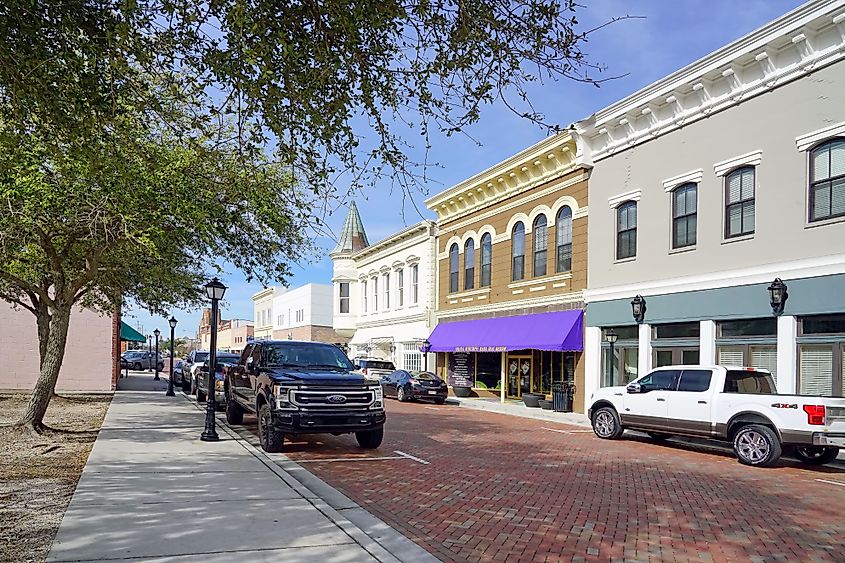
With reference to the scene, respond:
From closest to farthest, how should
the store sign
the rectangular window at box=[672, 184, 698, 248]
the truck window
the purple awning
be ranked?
the truck window → the rectangular window at box=[672, 184, 698, 248] → the purple awning → the store sign

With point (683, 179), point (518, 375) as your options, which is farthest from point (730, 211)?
point (518, 375)

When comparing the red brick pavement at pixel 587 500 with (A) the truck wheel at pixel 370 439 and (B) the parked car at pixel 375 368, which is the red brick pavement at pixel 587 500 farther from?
(B) the parked car at pixel 375 368

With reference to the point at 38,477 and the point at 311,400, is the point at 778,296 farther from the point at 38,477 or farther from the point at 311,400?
the point at 38,477

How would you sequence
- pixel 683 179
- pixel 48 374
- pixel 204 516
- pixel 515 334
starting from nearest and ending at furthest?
pixel 204 516
pixel 48 374
pixel 683 179
pixel 515 334

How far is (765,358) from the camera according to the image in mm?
17438

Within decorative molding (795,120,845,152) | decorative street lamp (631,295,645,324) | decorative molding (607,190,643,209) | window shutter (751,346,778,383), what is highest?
decorative molding (795,120,845,152)

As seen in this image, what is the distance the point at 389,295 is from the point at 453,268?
27.3 ft

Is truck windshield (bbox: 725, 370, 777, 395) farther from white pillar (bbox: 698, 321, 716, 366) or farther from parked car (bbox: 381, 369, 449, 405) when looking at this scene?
parked car (bbox: 381, 369, 449, 405)

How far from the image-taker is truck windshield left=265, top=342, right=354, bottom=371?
14.6 metres

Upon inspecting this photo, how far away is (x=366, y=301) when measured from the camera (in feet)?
148

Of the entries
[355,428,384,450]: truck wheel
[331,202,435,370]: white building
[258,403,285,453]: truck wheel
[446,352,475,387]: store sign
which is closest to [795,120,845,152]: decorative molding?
[355,428,384,450]: truck wheel

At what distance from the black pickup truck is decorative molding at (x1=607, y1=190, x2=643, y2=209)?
1116cm

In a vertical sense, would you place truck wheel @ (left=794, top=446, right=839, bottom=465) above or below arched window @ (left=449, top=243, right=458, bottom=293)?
below

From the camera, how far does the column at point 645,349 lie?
2097 centimetres
